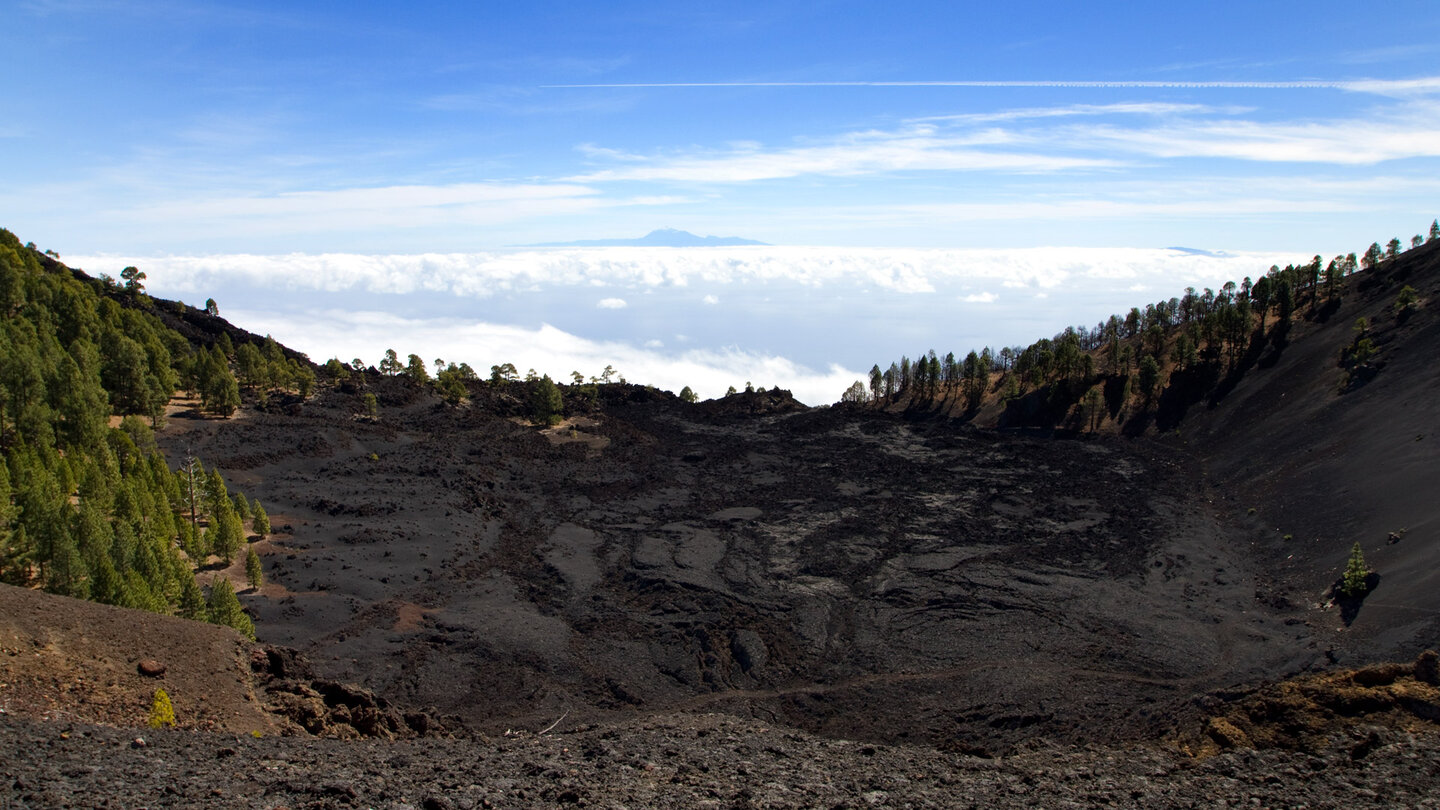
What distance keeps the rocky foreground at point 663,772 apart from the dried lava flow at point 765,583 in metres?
6.00

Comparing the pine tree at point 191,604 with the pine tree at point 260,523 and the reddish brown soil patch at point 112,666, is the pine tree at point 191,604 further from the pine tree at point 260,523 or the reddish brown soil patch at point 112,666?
the pine tree at point 260,523

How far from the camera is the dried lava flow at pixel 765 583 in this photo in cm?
2755

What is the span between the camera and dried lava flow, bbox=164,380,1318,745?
90.4ft

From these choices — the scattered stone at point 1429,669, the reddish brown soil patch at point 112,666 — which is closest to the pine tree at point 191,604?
the reddish brown soil patch at point 112,666

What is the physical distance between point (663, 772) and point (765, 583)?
73.9 feet

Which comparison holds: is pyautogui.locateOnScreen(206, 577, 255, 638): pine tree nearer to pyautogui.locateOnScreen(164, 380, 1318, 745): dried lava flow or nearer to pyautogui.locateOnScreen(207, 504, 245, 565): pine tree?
pyautogui.locateOnScreen(164, 380, 1318, 745): dried lava flow

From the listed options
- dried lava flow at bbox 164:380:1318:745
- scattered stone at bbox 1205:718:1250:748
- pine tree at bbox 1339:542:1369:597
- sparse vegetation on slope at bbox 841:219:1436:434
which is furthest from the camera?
sparse vegetation on slope at bbox 841:219:1436:434

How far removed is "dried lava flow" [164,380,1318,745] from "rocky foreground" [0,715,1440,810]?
19.7ft

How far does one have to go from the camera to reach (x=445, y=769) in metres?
15.6

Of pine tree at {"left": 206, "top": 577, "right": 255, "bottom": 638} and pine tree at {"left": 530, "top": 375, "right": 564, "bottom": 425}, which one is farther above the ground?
pine tree at {"left": 530, "top": 375, "right": 564, "bottom": 425}

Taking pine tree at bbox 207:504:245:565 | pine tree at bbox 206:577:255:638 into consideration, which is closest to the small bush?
pine tree at bbox 206:577:255:638

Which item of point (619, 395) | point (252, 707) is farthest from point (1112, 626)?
point (619, 395)

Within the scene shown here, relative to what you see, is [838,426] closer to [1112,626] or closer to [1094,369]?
[1094,369]

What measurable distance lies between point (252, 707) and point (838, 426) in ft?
221
